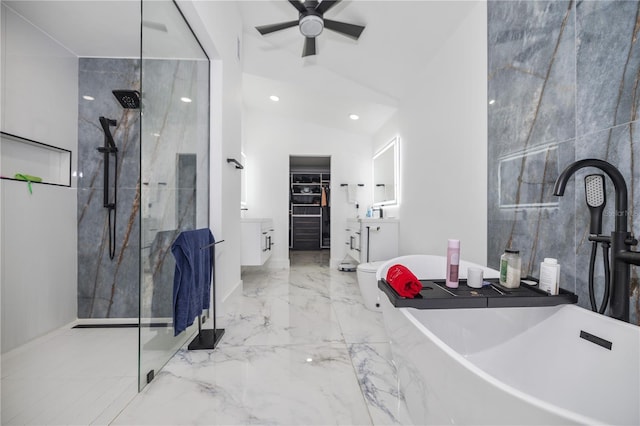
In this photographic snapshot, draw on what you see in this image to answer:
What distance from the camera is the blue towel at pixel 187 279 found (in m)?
1.57

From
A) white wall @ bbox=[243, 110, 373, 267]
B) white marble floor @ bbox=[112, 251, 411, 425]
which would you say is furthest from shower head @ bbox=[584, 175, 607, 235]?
white wall @ bbox=[243, 110, 373, 267]

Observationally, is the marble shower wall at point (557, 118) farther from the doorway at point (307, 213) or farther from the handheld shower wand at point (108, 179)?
the doorway at point (307, 213)

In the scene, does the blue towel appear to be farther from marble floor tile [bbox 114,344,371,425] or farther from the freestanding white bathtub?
the freestanding white bathtub

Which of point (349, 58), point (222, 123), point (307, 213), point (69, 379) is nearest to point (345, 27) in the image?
point (349, 58)

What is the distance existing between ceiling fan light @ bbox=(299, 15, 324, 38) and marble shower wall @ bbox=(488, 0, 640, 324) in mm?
1199

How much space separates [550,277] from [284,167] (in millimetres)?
3853

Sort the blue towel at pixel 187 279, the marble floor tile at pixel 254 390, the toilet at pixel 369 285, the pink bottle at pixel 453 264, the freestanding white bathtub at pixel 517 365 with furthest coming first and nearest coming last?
the toilet at pixel 369 285, the blue towel at pixel 187 279, the marble floor tile at pixel 254 390, the pink bottle at pixel 453 264, the freestanding white bathtub at pixel 517 365

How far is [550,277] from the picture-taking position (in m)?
0.98

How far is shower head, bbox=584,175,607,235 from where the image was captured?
0.95 metres

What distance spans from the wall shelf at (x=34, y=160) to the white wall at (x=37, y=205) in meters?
0.04

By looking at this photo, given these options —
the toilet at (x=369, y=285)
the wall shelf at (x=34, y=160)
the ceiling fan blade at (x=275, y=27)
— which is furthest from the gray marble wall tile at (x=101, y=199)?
the toilet at (x=369, y=285)

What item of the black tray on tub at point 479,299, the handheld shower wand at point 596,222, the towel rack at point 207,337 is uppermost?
the handheld shower wand at point 596,222

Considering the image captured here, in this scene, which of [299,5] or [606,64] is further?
[299,5]

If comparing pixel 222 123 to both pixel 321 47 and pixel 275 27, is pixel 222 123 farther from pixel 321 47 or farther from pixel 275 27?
pixel 321 47
